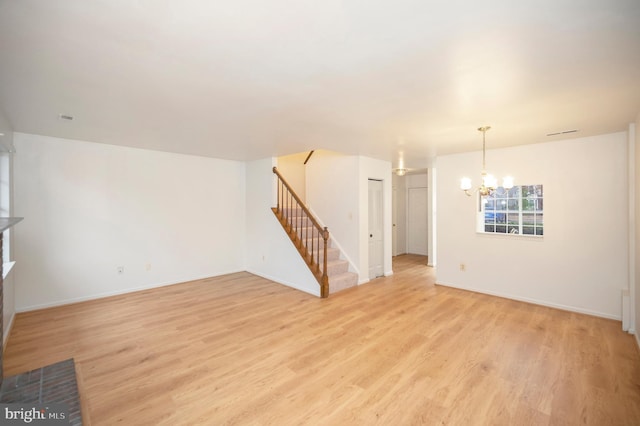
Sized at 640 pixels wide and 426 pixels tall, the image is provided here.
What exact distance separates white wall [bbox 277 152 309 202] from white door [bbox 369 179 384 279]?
1913mm

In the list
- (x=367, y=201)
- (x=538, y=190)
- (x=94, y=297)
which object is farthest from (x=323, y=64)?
(x=94, y=297)

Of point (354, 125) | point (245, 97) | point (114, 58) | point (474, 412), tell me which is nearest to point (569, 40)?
point (354, 125)

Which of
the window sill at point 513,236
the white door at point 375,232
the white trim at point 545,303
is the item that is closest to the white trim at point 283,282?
the white door at point 375,232

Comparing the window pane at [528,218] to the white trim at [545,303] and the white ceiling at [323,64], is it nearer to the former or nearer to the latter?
the white trim at [545,303]

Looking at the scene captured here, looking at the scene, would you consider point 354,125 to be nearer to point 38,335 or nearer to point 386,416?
point 386,416

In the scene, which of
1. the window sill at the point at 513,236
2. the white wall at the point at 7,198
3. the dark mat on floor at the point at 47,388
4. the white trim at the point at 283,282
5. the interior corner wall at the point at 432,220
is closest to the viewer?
the dark mat on floor at the point at 47,388

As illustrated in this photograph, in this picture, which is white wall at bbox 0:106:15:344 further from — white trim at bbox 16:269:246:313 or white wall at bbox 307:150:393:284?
white wall at bbox 307:150:393:284

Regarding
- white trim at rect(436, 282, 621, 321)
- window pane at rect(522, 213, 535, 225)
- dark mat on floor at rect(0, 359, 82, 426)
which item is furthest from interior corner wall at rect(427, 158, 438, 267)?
dark mat on floor at rect(0, 359, 82, 426)

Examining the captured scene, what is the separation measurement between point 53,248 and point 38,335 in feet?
4.72

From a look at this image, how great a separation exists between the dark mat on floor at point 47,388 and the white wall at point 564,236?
5.41 metres

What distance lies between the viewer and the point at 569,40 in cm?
163

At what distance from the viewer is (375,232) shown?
590cm

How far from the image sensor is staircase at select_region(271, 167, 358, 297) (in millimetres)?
4703

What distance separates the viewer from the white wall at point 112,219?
3939 millimetres
